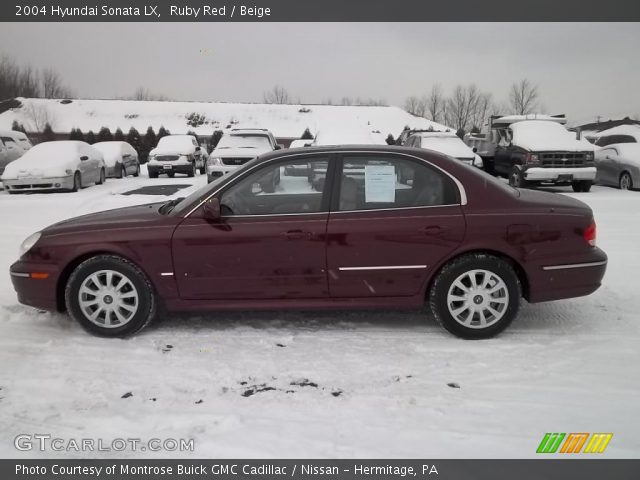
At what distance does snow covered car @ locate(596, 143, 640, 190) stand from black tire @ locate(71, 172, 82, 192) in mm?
15108

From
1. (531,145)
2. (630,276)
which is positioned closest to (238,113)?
(531,145)

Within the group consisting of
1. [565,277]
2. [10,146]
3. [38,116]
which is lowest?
[565,277]

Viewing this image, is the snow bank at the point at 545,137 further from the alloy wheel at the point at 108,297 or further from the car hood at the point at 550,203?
the alloy wheel at the point at 108,297

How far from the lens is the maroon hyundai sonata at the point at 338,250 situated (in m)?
4.16

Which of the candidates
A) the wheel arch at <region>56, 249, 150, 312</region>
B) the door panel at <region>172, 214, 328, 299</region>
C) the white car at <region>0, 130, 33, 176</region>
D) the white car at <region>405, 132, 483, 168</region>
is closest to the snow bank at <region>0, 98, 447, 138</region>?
the white car at <region>0, 130, 33, 176</region>

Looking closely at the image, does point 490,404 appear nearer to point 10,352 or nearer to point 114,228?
point 114,228

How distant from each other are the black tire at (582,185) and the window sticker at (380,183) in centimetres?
1193

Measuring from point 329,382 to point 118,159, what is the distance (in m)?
18.1

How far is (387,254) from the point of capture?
416cm

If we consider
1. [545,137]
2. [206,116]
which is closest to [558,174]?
[545,137]

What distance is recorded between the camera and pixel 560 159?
1429 cm

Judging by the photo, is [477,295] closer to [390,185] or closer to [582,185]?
[390,185]

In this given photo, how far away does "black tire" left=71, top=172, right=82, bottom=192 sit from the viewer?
1477cm

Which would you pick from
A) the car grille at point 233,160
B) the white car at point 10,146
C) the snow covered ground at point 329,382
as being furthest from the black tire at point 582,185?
the white car at point 10,146
